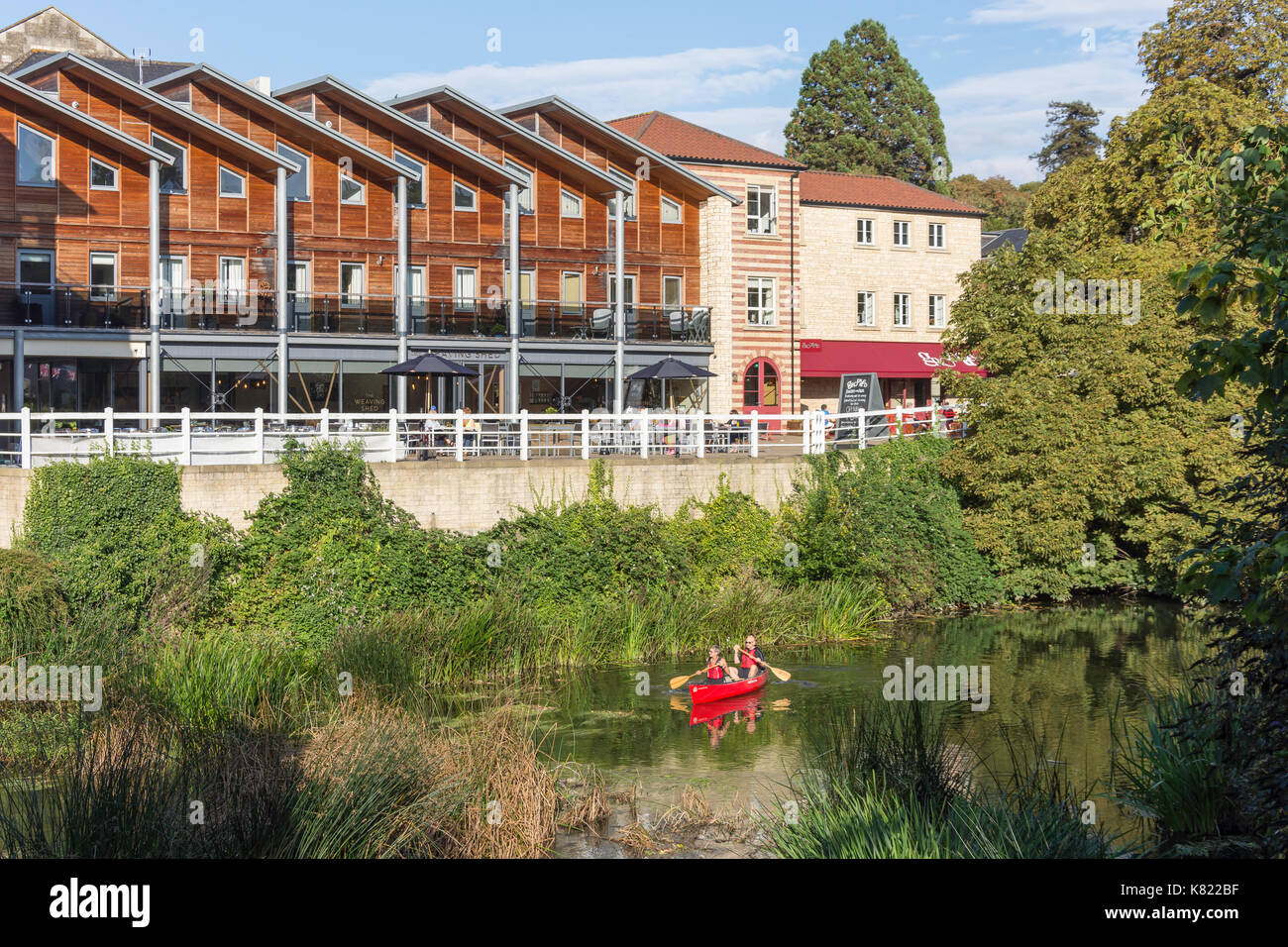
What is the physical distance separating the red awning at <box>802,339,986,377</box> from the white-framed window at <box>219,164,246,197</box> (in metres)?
19.6

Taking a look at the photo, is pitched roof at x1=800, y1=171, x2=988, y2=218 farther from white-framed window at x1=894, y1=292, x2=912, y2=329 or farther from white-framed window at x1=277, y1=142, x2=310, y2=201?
white-framed window at x1=277, y1=142, x2=310, y2=201

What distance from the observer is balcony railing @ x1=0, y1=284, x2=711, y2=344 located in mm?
33250

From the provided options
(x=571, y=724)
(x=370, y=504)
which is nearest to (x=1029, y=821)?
(x=571, y=724)

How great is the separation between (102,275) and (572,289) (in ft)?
44.0

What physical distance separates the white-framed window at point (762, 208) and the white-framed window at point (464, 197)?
982 centimetres

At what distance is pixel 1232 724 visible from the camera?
34.0ft

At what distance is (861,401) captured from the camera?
3238cm

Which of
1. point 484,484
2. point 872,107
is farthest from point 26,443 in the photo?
point 872,107

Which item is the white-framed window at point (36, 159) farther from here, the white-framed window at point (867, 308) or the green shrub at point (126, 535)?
the white-framed window at point (867, 308)

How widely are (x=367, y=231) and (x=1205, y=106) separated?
22291 mm

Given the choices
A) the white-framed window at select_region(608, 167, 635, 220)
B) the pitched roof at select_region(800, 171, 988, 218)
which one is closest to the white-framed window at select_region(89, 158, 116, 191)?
the white-framed window at select_region(608, 167, 635, 220)

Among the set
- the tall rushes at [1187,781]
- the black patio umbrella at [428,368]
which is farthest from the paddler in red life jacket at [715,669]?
the black patio umbrella at [428,368]
